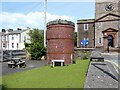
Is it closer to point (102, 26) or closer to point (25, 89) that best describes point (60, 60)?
point (25, 89)

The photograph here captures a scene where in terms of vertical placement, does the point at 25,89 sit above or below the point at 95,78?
below

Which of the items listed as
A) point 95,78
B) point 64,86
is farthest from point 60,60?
point 95,78

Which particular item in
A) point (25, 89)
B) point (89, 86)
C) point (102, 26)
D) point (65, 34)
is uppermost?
point (102, 26)

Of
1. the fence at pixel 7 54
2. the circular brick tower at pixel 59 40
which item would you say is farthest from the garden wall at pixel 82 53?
the fence at pixel 7 54

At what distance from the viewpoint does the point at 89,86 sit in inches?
277

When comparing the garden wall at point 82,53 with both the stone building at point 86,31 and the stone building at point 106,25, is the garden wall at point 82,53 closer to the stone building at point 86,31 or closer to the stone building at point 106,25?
the stone building at point 106,25

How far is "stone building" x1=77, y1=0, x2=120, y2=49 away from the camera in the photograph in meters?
39.5

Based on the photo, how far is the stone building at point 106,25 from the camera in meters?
39.5

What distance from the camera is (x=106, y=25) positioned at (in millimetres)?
40125

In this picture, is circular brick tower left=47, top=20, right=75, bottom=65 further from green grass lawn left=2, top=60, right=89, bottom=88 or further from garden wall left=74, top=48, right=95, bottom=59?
garden wall left=74, top=48, right=95, bottom=59

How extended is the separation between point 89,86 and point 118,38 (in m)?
34.1

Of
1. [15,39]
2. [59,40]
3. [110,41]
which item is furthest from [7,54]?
[15,39]

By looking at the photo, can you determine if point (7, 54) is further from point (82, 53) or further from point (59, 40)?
point (59, 40)

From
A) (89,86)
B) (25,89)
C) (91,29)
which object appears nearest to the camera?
(89,86)
